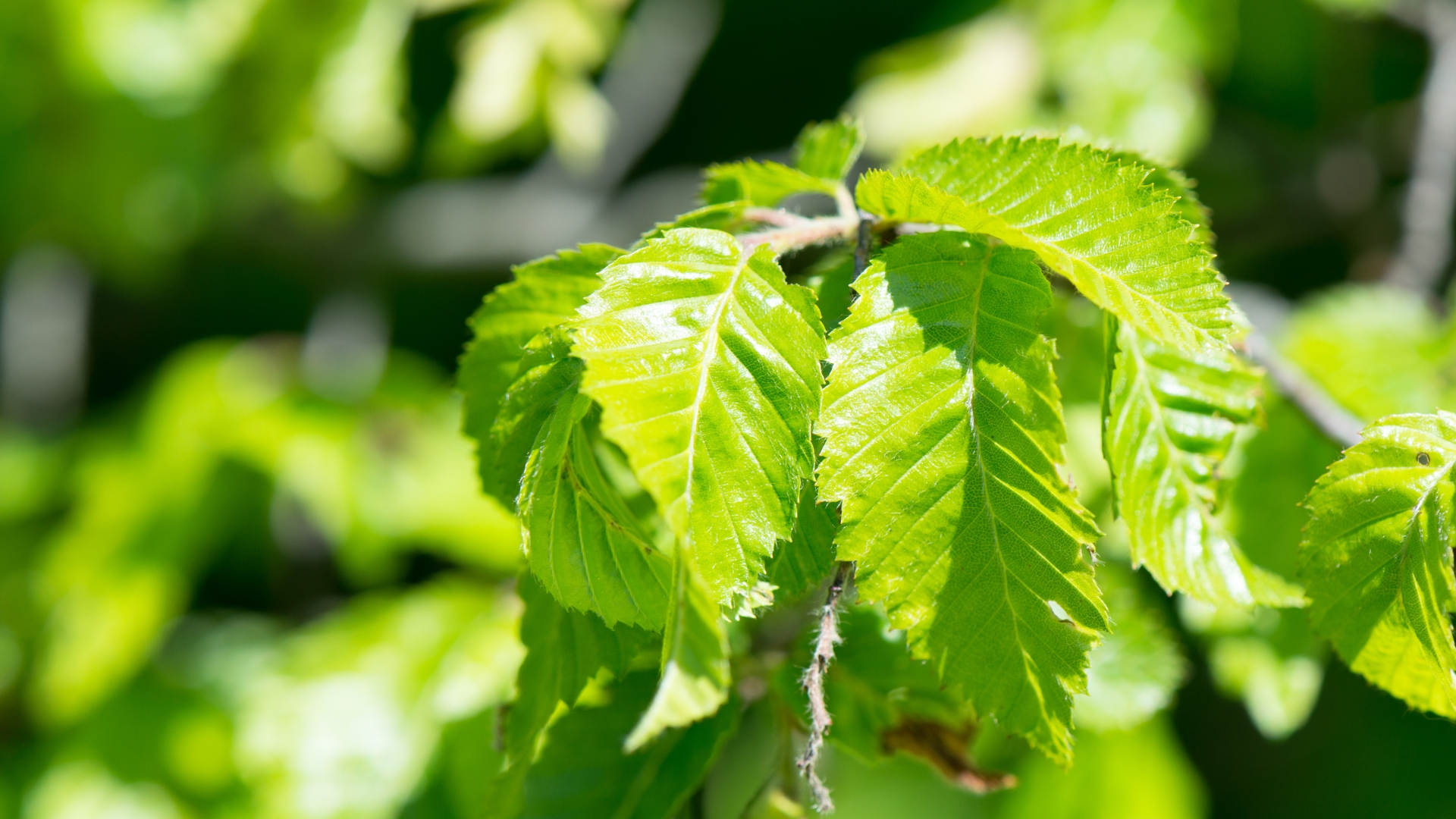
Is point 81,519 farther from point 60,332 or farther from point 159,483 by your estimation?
point 60,332

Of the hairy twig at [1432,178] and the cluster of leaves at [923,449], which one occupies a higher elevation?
the cluster of leaves at [923,449]

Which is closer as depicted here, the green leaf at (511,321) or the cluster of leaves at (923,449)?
the cluster of leaves at (923,449)

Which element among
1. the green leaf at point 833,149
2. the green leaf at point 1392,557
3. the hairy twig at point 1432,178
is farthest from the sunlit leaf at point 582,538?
the hairy twig at point 1432,178

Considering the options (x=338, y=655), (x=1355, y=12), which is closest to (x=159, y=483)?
(x=338, y=655)

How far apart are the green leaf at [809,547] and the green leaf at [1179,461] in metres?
0.22

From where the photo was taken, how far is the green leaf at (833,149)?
81 cm

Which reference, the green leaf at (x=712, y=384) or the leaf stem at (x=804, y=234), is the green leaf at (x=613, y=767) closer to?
the green leaf at (x=712, y=384)

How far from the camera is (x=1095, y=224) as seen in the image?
0.62 meters

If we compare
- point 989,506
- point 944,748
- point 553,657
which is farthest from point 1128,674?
point 553,657

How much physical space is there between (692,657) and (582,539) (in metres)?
0.14

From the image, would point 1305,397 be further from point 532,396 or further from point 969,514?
point 532,396

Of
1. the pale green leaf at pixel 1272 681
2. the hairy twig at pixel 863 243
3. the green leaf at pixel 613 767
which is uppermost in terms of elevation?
the hairy twig at pixel 863 243

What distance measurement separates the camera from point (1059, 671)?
604mm

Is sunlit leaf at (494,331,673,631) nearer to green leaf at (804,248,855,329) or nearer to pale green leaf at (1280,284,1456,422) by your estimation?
green leaf at (804,248,855,329)
